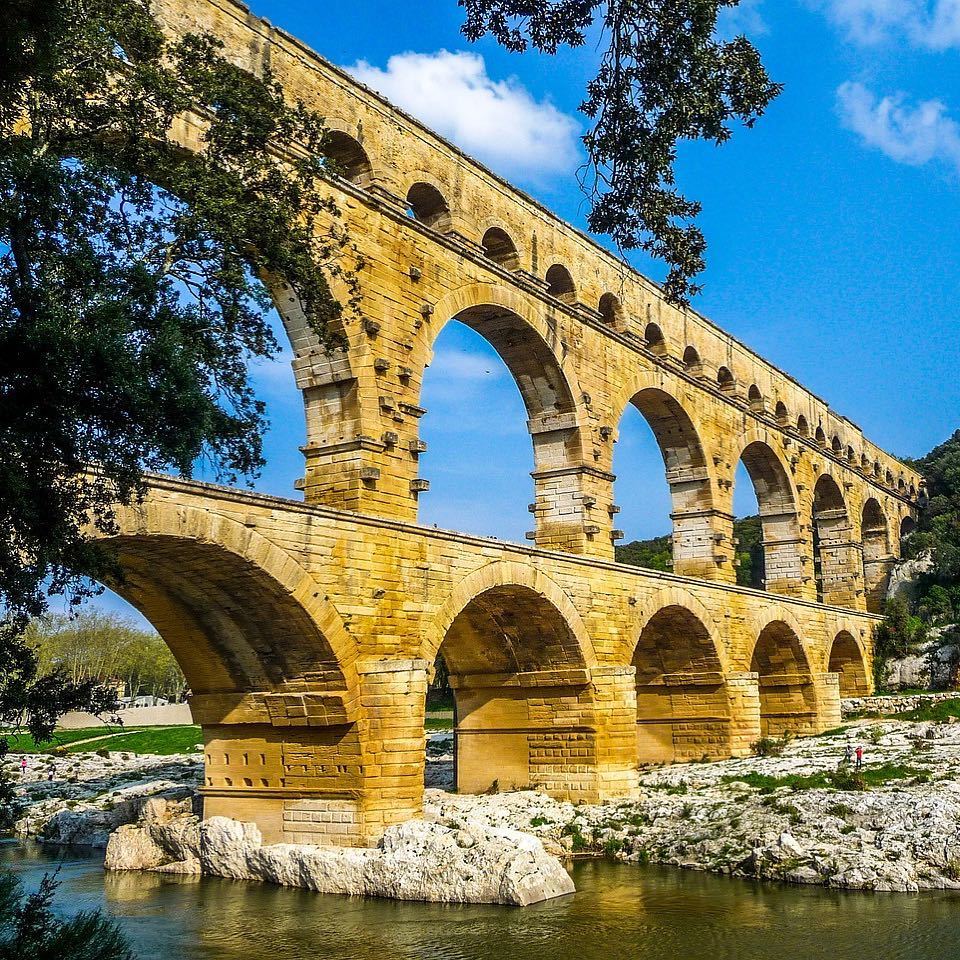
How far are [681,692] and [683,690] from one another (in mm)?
78

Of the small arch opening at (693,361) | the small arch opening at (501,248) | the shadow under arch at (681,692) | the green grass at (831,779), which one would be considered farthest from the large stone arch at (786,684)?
the small arch opening at (501,248)

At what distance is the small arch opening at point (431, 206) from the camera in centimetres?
2180

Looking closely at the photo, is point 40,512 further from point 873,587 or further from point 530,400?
point 873,587

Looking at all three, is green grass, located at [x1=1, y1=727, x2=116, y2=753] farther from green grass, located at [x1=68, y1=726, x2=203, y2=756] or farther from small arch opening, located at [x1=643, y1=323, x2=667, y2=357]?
small arch opening, located at [x1=643, y1=323, x2=667, y2=357]

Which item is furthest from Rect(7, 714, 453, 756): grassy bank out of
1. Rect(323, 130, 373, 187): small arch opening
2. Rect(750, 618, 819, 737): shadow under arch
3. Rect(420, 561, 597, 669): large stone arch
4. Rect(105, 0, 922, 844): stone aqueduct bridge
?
Rect(323, 130, 373, 187): small arch opening

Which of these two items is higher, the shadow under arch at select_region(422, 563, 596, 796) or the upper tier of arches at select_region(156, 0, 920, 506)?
the upper tier of arches at select_region(156, 0, 920, 506)

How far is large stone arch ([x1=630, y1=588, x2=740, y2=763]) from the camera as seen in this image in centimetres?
2716

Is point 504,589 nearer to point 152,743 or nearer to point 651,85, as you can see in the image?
point 651,85

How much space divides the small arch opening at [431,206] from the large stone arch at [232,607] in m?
9.24

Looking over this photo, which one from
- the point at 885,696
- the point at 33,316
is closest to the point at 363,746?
the point at 33,316

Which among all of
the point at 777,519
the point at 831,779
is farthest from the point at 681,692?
the point at 777,519

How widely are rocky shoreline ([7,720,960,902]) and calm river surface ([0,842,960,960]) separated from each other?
2.57 feet

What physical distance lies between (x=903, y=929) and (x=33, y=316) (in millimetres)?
12634

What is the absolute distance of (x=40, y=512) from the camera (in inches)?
356
